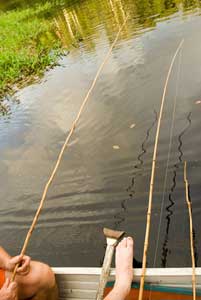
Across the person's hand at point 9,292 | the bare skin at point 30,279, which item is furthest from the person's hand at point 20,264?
the person's hand at point 9,292

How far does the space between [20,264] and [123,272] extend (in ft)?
3.03

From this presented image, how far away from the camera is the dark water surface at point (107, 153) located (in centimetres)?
543

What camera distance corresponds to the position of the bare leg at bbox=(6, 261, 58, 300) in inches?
123

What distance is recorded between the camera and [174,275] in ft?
10.0

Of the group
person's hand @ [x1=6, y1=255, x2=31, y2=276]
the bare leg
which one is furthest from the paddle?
person's hand @ [x1=6, y1=255, x2=31, y2=276]

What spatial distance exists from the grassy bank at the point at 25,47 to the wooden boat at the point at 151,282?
406 inches

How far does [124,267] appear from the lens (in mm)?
3121

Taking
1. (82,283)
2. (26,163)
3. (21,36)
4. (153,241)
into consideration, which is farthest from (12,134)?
(21,36)

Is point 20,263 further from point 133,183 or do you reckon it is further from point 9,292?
point 133,183

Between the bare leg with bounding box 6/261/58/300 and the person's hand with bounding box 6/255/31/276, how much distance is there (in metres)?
0.05

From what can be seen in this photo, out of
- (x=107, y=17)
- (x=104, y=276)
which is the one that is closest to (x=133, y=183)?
(x=104, y=276)

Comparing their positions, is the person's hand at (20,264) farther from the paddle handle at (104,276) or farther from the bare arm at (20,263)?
the paddle handle at (104,276)

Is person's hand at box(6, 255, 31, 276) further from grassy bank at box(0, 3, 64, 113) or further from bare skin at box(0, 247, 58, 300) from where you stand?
grassy bank at box(0, 3, 64, 113)

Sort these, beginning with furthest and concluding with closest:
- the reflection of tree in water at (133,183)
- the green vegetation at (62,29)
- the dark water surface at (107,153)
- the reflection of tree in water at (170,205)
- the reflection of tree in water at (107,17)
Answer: the reflection of tree in water at (107,17) → the green vegetation at (62,29) → the reflection of tree in water at (133,183) → the dark water surface at (107,153) → the reflection of tree in water at (170,205)
